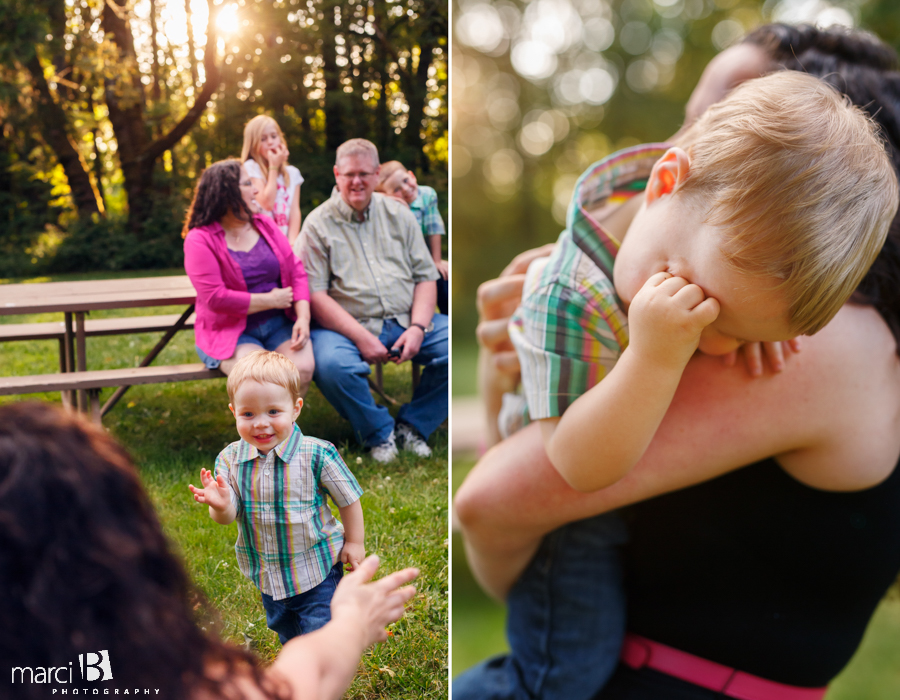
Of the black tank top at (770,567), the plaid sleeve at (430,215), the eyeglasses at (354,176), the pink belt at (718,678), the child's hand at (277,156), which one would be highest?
the child's hand at (277,156)

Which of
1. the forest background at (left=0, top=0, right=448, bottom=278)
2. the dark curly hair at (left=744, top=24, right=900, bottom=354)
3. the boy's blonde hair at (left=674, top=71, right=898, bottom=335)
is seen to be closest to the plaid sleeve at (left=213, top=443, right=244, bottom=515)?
the forest background at (left=0, top=0, right=448, bottom=278)

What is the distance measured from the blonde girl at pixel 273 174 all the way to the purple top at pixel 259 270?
4 centimetres

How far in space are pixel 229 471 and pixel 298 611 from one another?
21 centimetres

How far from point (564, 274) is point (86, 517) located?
805 mm

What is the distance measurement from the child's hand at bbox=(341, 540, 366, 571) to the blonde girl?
0.48m

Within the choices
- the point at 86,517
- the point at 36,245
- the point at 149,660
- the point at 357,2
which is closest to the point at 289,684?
the point at 149,660

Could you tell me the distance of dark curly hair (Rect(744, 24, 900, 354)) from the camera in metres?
1.15

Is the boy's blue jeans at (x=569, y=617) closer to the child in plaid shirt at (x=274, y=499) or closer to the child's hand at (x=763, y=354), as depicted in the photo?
the child's hand at (x=763, y=354)

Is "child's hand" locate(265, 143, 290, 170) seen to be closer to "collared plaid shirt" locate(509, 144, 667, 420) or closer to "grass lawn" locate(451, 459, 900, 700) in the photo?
"collared plaid shirt" locate(509, 144, 667, 420)

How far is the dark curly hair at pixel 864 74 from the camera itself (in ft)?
3.79

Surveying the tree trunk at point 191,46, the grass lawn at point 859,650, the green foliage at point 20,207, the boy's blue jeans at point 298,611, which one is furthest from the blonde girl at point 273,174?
the grass lawn at point 859,650

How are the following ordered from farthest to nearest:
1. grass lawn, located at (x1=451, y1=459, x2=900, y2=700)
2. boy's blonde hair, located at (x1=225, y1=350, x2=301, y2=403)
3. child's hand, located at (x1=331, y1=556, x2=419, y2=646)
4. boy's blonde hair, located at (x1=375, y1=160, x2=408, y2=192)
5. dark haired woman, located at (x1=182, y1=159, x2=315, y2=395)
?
1. grass lawn, located at (x1=451, y1=459, x2=900, y2=700)
2. boy's blonde hair, located at (x1=375, y1=160, x2=408, y2=192)
3. dark haired woman, located at (x1=182, y1=159, x2=315, y2=395)
4. boy's blonde hair, located at (x1=225, y1=350, x2=301, y2=403)
5. child's hand, located at (x1=331, y1=556, x2=419, y2=646)

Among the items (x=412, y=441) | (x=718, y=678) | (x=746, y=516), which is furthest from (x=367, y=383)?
(x=718, y=678)

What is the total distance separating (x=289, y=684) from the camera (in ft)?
2.35
